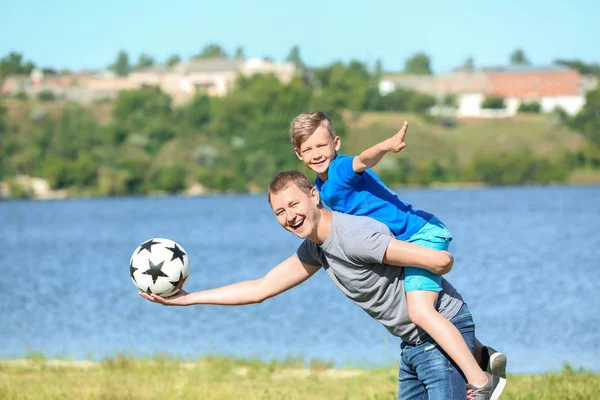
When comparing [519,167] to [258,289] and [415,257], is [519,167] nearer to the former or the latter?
[258,289]

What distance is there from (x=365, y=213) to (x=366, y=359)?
368 inches

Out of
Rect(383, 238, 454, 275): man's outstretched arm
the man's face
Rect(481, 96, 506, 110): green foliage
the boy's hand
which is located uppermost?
the boy's hand

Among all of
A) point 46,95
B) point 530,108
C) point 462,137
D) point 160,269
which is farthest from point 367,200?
point 46,95

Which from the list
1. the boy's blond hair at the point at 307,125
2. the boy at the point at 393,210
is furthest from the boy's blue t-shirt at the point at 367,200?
the boy's blond hair at the point at 307,125

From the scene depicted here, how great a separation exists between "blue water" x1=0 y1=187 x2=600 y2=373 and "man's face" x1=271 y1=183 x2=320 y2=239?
893 centimetres

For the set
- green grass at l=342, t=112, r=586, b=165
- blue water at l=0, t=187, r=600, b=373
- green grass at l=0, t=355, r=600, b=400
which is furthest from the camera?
green grass at l=342, t=112, r=586, b=165

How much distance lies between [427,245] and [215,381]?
5.61 meters

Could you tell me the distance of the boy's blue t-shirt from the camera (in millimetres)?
6809

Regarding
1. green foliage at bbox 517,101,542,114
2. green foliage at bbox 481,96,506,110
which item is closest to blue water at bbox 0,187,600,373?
green foliage at bbox 517,101,542,114

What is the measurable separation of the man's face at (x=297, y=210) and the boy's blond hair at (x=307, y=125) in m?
0.92

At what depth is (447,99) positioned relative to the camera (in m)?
164

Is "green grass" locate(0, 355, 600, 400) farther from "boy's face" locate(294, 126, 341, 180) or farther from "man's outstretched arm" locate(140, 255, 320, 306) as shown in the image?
"boy's face" locate(294, 126, 341, 180)

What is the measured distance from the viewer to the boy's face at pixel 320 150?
7105 millimetres

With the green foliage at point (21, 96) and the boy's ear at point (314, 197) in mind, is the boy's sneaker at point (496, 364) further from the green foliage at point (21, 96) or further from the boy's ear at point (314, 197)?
the green foliage at point (21, 96)
